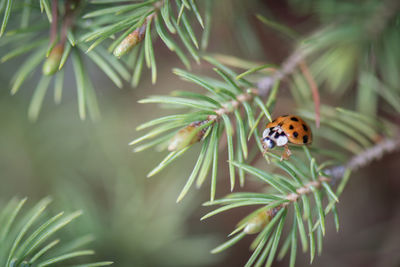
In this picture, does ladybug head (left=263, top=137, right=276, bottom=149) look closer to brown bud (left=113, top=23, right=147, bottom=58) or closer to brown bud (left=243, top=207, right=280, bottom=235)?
brown bud (left=243, top=207, right=280, bottom=235)

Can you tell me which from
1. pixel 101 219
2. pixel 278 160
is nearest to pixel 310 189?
pixel 278 160

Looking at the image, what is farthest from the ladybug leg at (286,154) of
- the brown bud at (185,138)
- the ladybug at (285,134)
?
the brown bud at (185,138)

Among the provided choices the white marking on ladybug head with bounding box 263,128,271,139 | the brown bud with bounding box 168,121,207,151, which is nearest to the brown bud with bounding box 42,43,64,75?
the brown bud with bounding box 168,121,207,151

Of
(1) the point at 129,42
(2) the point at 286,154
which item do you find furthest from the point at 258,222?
(1) the point at 129,42

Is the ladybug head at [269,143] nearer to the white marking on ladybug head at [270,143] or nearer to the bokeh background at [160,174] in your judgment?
the white marking on ladybug head at [270,143]

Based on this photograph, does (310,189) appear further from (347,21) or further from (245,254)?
(245,254)
